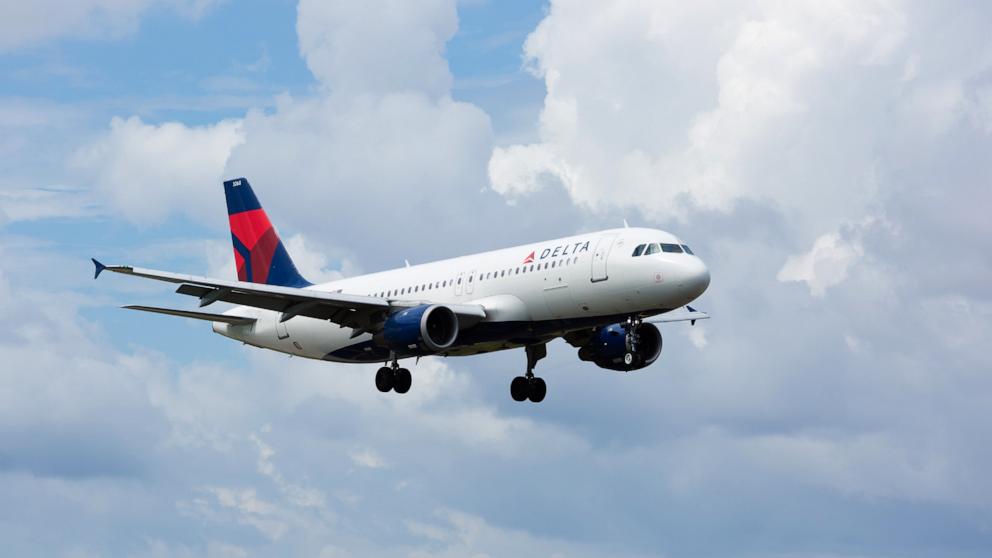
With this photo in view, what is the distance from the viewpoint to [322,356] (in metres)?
62.3

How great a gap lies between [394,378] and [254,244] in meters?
13.3

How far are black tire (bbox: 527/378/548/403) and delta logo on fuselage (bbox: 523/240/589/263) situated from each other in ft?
27.6

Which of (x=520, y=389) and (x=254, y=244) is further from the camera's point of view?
(x=254, y=244)

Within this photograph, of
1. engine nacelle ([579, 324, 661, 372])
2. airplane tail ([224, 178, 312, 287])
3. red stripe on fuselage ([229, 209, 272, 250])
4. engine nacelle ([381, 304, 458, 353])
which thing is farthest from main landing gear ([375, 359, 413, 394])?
red stripe on fuselage ([229, 209, 272, 250])

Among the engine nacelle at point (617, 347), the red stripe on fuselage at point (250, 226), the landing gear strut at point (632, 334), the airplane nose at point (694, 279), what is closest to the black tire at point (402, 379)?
the engine nacelle at point (617, 347)

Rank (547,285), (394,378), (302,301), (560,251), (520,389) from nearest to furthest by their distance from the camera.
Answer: (547,285)
(560,251)
(302,301)
(394,378)
(520,389)

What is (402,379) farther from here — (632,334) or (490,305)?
(632,334)

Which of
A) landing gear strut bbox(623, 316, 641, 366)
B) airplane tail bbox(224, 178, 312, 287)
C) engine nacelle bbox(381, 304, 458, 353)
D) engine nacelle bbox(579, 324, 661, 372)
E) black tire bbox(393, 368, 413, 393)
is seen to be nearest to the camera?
landing gear strut bbox(623, 316, 641, 366)

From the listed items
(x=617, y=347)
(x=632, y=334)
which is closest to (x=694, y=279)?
(x=632, y=334)

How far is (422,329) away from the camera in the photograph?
53781 mm

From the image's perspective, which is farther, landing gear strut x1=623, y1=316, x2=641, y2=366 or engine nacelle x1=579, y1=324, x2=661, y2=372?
engine nacelle x1=579, y1=324, x2=661, y2=372

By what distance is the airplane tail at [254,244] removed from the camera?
68.1m

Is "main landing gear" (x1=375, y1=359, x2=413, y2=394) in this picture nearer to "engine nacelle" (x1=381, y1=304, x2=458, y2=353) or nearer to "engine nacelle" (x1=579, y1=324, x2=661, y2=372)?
"engine nacelle" (x1=381, y1=304, x2=458, y2=353)

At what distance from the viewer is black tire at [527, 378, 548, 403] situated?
203 ft
